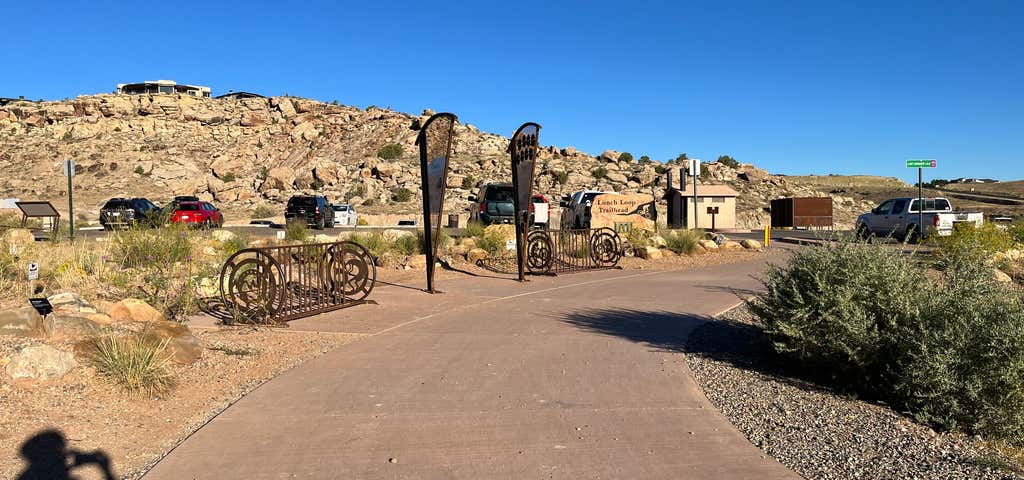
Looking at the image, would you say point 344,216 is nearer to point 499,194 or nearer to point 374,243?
point 499,194

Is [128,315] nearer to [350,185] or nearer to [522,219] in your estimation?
[522,219]

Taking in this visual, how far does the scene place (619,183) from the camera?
57.4 metres

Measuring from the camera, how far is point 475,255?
735 inches

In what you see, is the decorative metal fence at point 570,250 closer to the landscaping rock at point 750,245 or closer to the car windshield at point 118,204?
the landscaping rock at point 750,245

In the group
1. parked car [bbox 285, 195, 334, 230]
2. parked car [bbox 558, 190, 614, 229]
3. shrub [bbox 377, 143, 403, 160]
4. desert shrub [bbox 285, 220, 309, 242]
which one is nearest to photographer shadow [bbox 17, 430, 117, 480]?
desert shrub [bbox 285, 220, 309, 242]

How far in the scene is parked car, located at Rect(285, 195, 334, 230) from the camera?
3488cm

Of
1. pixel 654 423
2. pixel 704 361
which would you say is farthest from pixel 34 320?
pixel 704 361

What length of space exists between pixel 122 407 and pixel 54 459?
3.73 feet

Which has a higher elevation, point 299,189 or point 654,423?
point 299,189

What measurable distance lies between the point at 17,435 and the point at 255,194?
189ft

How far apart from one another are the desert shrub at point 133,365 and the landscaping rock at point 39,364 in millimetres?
255

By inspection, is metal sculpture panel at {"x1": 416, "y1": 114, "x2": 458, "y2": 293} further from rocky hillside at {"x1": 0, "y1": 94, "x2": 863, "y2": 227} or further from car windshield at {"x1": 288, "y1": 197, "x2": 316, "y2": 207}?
rocky hillside at {"x1": 0, "y1": 94, "x2": 863, "y2": 227}

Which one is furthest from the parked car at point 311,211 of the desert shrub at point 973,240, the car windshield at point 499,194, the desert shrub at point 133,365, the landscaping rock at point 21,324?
the desert shrub at point 133,365

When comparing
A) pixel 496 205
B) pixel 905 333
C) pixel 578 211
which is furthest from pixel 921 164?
pixel 905 333
